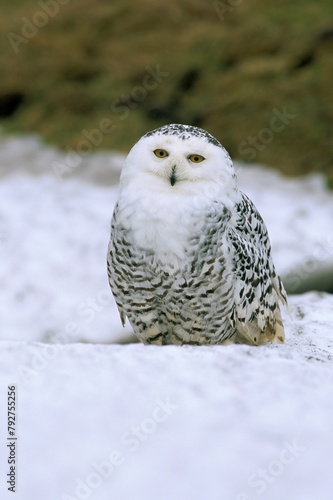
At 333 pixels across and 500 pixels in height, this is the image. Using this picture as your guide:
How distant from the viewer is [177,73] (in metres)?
9.08

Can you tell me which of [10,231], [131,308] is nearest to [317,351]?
[131,308]

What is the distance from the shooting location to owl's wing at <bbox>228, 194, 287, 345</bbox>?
144 inches

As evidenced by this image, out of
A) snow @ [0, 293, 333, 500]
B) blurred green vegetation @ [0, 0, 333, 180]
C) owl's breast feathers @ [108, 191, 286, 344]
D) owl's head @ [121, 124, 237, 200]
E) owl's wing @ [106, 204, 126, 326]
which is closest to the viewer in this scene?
snow @ [0, 293, 333, 500]

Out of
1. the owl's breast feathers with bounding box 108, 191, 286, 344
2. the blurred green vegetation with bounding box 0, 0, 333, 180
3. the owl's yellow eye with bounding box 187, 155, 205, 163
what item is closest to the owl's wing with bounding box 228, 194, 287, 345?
the owl's breast feathers with bounding box 108, 191, 286, 344

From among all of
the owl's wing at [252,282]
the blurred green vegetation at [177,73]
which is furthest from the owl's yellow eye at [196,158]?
the blurred green vegetation at [177,73]

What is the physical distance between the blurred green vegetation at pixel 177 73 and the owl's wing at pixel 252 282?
423 cm

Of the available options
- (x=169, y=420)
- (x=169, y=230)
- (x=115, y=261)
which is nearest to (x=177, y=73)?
(x=115, y=261)

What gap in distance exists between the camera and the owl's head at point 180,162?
3357 mm

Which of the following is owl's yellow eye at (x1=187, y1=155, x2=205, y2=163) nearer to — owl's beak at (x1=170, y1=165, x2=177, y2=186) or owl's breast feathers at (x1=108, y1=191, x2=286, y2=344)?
owl's beak at (x1=170, y1=165, x2=177, y2=186)

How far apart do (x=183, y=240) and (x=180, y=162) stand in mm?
377

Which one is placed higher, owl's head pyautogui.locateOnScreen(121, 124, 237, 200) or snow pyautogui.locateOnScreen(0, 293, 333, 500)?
owl's head pyautogui.locateOnScreen(121, 124, 237, 200)

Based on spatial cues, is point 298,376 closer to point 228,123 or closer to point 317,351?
point 317,351

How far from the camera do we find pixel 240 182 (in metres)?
7.95

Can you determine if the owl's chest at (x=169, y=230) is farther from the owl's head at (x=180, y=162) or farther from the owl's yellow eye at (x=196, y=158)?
the owl's yellow eye at (x=196, y=158)
